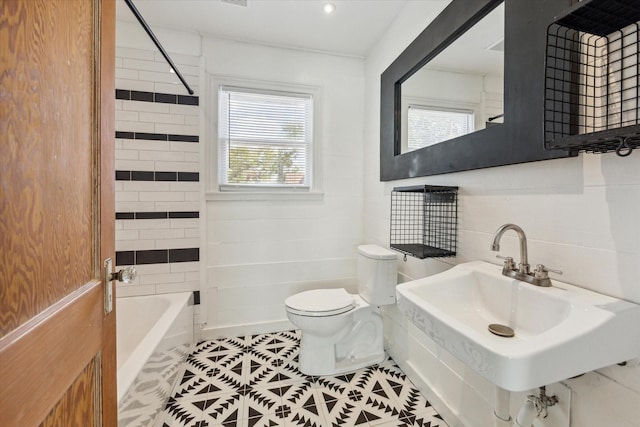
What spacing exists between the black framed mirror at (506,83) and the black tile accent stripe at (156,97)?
1.63 meters

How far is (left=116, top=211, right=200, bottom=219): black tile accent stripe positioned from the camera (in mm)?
2090

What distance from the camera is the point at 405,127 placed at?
6.31 feet

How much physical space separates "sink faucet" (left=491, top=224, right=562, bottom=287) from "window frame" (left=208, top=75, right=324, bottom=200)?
1.64m

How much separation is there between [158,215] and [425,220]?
6.45ft

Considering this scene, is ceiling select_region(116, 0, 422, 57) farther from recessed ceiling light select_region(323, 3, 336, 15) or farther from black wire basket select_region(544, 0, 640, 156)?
black wire basket select_region(544, 0, 640, 156)

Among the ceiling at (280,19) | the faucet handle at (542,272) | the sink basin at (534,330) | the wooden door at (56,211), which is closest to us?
the wooden door at (56,211)

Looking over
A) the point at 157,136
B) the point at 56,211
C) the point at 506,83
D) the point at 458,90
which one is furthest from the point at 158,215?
the point at 506,83

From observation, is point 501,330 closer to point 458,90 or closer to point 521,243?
point 521,243

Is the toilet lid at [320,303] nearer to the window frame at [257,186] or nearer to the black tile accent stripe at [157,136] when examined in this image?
the window frame at [257,186]

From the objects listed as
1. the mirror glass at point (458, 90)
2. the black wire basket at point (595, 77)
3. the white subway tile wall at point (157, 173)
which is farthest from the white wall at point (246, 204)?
the black wire basket at point (595, 77)

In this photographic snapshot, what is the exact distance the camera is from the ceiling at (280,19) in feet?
6.21

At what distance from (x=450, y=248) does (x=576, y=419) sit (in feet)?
2.54

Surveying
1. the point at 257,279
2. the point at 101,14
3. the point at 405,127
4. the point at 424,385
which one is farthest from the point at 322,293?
the point at 101,14

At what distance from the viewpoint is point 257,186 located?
2.36 meters
